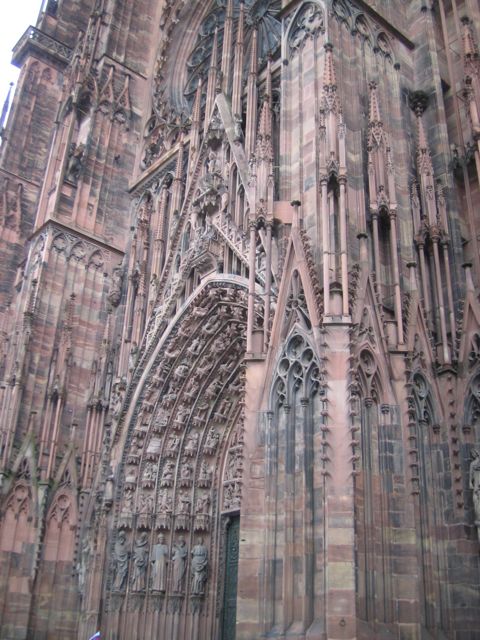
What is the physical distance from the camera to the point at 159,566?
1503 cm

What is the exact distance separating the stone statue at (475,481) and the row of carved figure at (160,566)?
21.0ft

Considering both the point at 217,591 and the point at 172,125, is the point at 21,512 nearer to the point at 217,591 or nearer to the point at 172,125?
the point at 217,591

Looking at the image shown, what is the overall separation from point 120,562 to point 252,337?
20.9 feet

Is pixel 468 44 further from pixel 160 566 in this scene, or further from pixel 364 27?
pixel 160 566

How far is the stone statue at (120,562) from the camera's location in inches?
597

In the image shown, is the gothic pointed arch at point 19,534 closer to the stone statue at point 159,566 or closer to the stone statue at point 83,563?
the stone statue at point 83,563

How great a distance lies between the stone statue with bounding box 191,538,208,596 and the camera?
15.0 m

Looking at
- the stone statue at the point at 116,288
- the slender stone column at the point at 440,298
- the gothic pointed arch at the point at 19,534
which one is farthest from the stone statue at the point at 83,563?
the slender stone column at the point at 440,298

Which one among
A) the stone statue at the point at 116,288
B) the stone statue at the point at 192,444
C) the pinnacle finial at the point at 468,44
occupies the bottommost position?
the stone statue at the point at 192,444

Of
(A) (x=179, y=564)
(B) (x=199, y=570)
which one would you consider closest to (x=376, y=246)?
(B) (x=199, y=570)

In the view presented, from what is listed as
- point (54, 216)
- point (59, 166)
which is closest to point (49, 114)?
point (59, 166)

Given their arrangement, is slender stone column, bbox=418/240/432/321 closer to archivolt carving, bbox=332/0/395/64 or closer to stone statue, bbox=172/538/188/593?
archivolt carving, bbox=332/0/395/64

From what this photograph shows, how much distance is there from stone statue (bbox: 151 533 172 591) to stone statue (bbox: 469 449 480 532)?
697 centimetres

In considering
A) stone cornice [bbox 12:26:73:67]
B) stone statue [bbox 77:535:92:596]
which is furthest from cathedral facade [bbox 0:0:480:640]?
stone cornice [bbox 12:26:73:67]
